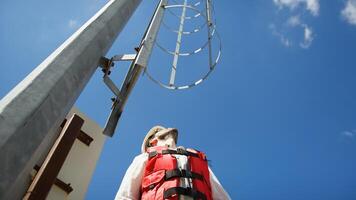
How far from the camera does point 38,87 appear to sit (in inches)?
62.2

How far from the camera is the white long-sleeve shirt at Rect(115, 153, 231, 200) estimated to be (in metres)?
3.40

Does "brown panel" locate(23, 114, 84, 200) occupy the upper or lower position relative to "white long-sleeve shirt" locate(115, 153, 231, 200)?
lower

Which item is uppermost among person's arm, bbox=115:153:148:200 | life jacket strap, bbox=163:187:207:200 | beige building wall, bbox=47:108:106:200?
beige building wall, bbox=47:108:106:200

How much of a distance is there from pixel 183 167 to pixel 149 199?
63 centimetres

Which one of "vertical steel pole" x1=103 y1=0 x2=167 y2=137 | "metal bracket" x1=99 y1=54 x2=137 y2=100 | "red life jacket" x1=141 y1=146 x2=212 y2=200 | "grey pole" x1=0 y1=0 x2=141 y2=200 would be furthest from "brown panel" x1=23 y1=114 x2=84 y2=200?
"red life jacket" x1=141 y1=146 x2=212 y2=200

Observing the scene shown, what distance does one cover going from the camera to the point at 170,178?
11.4 feet

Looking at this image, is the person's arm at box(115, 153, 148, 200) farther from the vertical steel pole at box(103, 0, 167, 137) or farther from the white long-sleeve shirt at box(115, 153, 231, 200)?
the vertical steel pole at box(103, 0, 167, 137)

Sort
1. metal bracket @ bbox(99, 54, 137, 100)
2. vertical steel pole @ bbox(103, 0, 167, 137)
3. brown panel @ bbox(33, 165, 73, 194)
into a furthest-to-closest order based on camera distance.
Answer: brown panel @ bbox(33, 165, 73, 194) < vertical steel pole @ bbox(103, 0, 167, 137) < metal bracket @ bbox(99, 54, 137, 100)

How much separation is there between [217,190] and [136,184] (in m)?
1.09

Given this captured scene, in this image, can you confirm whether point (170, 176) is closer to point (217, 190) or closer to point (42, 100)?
point (217, 190)

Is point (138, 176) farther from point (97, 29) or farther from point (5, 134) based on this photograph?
point (5, 134)

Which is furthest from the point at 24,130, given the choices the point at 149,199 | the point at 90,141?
the point at 90,141

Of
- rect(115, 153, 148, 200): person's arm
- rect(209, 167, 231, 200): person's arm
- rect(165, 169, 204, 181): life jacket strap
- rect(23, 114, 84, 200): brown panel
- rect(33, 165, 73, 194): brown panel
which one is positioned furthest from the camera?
rect(33, 165, 73, 194): brown panel

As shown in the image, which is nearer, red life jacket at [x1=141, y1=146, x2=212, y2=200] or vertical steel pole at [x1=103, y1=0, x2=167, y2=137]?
vertical steel pole at [x1=103, y1=0, x2=167, y2=137]
